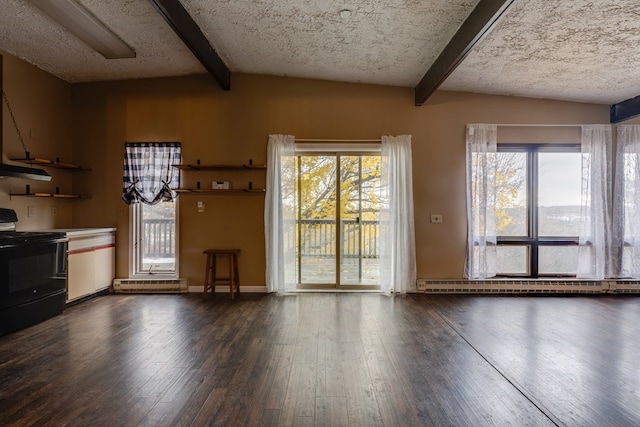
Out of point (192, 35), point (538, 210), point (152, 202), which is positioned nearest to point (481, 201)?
point (538, 210)

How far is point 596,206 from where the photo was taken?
457 centimetres

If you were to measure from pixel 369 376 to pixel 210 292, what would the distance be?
3.07m

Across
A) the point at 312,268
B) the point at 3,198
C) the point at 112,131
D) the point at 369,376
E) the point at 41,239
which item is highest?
the point at 112,131

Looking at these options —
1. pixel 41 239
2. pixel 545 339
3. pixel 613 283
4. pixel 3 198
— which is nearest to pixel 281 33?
pixel 41 239

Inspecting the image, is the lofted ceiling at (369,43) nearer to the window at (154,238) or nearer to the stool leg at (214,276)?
the window at (154,238)

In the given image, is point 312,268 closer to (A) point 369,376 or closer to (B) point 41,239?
(A) point 369,376

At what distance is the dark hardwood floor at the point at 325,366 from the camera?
193 centimetres

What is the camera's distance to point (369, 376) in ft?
7.75

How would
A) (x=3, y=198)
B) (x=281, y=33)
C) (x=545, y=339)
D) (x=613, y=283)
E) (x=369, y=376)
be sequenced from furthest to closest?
(x=613, y=283)
(x=3, y=198)
(x=281, y=33)
(x=545, y=339)
(x=369, y=376)

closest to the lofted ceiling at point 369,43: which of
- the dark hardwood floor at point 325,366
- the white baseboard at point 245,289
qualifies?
the dark hardwood floor at point 325,366

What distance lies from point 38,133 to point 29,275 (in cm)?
209

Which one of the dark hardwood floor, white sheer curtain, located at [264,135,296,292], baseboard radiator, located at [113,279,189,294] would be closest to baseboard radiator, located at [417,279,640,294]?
the dark hardwood floor

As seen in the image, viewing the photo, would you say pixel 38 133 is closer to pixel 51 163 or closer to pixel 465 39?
pixel 51 163

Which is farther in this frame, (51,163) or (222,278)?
(222,278)
